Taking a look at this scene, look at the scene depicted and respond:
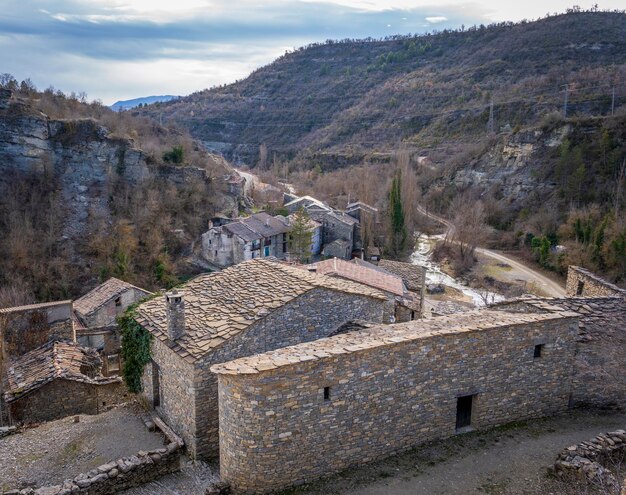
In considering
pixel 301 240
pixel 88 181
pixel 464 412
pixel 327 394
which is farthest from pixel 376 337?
pixel 88 181

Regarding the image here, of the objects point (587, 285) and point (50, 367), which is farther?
point (587, 285)

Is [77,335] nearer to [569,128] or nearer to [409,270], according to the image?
[409,270]

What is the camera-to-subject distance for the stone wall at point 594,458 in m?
8.48

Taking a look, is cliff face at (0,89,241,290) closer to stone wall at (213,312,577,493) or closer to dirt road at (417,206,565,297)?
dirt road at (417,206,565,297)

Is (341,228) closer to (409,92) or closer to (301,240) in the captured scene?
(301,240)

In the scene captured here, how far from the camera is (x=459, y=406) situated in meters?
10.7

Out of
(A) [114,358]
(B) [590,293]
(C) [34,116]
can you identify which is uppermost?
(C) [34,116]

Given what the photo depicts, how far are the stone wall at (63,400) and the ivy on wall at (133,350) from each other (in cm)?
190

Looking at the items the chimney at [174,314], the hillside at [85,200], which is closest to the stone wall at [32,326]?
the chimney at [174,314]

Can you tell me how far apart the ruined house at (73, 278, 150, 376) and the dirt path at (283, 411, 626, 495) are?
12.3 metres

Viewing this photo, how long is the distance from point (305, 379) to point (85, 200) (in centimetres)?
3410

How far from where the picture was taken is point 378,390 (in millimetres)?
9250

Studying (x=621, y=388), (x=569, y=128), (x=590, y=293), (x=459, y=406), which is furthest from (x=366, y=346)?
(x=569, y=128)

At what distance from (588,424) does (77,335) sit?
17674 millimetres
